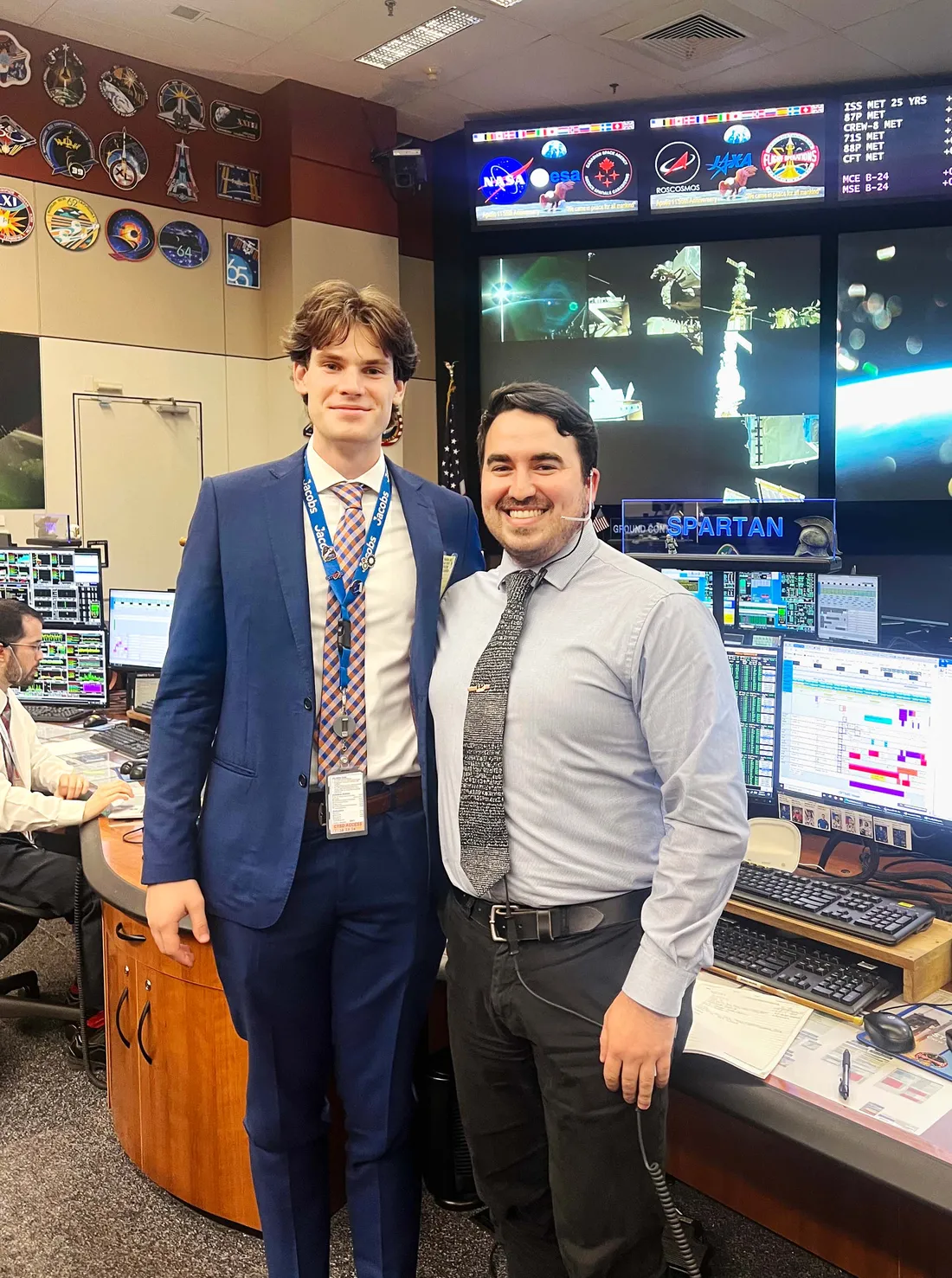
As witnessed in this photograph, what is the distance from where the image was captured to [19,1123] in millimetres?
2480

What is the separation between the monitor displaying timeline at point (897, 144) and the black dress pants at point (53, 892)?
4.54 metres

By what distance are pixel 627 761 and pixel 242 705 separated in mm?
577

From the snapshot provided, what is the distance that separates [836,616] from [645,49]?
355 cm

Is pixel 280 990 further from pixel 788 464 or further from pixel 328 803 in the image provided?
pixel 788 464

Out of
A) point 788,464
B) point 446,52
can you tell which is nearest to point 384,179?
point 446,52

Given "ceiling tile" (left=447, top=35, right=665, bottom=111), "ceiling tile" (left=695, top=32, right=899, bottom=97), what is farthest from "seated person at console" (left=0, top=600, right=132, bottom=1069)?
"ceiling tile" (left=695, top=32, right=899, bottom=97)

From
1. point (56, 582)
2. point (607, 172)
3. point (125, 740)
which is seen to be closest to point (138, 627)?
point (56, 582)

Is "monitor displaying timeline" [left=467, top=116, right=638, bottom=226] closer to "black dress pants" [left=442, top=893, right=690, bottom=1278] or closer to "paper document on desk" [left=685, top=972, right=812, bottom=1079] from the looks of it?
"paper document on desk" [left=685, top=972, right=812, bottom=1079]

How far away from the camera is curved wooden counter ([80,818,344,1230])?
2049 millimetres

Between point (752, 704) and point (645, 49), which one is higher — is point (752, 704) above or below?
below

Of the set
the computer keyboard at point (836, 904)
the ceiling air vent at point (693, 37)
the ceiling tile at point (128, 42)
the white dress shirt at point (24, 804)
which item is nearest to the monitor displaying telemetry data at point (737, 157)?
the ceiling air vent at point (693, 37)

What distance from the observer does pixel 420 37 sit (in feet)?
15.7

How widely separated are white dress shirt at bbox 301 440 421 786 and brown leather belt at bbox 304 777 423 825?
2 cm

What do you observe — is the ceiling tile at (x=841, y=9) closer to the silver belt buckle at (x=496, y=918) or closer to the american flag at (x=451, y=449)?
the american flag at (x=451, y=449)
